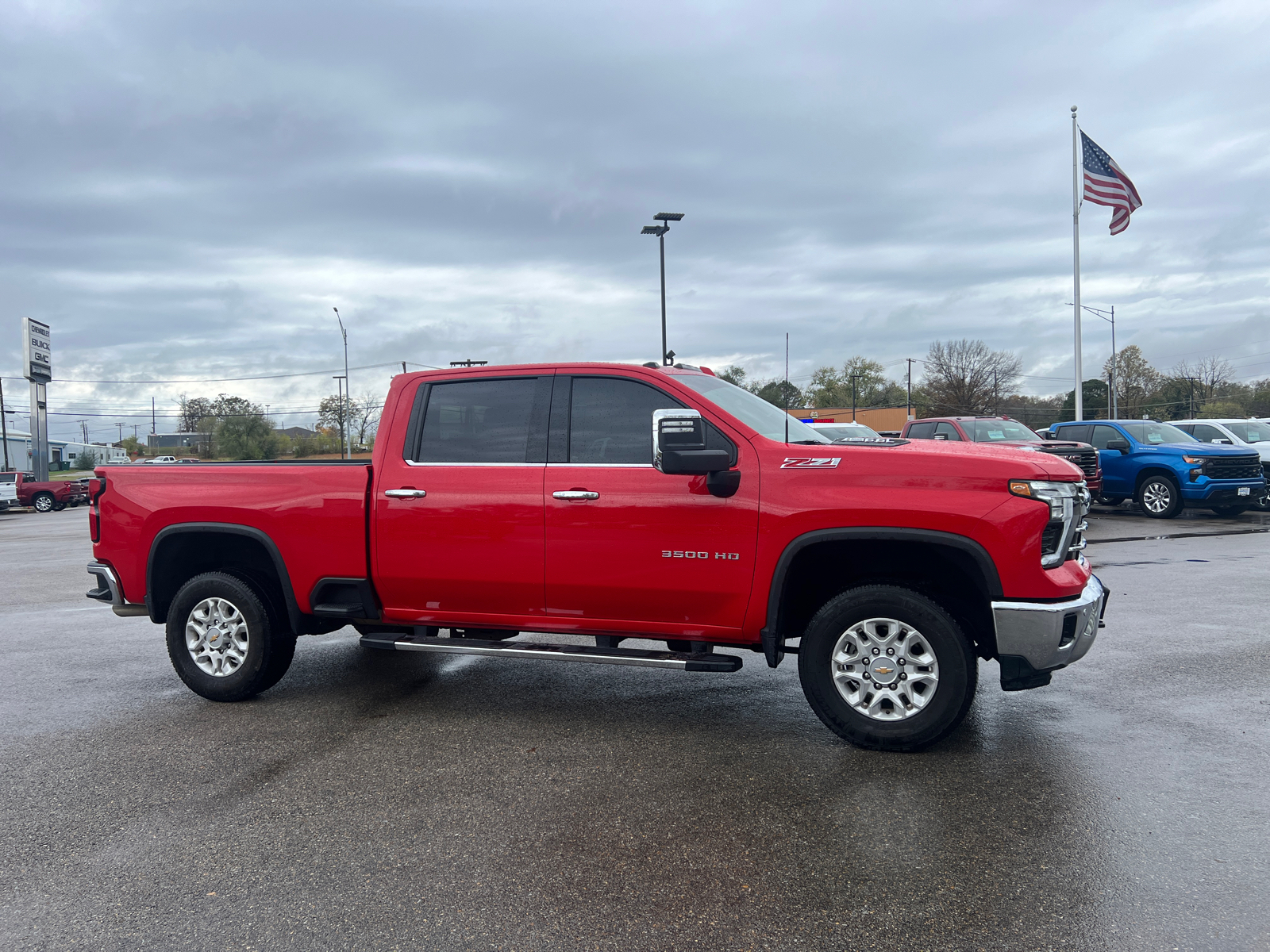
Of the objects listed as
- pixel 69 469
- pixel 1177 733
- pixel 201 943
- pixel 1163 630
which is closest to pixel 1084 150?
pixel 1163 630

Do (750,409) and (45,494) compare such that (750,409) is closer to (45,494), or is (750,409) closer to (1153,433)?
(1153,433)

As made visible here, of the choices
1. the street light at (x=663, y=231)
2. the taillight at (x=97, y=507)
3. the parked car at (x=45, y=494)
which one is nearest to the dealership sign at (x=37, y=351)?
the parked car at (x=45, y=494)

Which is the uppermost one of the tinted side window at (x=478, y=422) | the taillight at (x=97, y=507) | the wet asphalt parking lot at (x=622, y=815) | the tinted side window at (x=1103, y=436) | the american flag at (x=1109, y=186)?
the american flag at (x=1109, y=186)

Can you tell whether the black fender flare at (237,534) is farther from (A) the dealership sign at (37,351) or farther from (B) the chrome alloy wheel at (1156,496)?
(A) the dealership sign at (37,351)

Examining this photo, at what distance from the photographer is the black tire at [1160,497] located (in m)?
16.4

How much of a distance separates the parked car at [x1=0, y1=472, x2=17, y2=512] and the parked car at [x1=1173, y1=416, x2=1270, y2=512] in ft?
114

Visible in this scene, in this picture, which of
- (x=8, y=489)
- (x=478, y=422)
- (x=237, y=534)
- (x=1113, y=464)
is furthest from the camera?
(x=8, y=489)

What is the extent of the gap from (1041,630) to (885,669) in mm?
731

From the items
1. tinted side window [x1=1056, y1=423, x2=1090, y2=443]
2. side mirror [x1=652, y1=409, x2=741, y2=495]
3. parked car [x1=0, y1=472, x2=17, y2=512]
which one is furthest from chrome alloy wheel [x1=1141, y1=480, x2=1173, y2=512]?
parked car [x1=0, y1=472, x2=17, y2=512]

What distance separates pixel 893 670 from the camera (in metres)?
4.38

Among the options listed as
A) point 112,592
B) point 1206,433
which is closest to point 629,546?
point 112,592

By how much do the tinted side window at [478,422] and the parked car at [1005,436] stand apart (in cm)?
1146

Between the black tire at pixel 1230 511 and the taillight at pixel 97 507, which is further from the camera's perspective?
the black tire at pixel 1230 511

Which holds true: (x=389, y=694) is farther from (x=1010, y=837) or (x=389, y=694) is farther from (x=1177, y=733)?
(x=1177, y=733)
